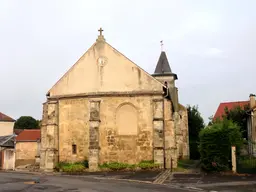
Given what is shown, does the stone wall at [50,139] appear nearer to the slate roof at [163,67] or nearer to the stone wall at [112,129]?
the stone wall at [112,129]

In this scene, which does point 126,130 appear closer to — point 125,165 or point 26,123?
point 125,165

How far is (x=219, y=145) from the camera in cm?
2120

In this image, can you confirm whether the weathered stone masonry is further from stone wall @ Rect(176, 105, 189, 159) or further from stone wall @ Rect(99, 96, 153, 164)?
stone wall @ Rect(176, 105, 189, 159)

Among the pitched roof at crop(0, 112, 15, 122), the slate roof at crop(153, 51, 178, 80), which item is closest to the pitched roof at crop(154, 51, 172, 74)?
the slate roof at crop(153, 51, 178, 80)

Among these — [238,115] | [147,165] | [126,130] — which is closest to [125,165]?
[147,165]

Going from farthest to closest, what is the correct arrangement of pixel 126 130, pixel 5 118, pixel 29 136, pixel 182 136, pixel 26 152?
pixel 5 118 < pixel 182 136 < pixel 29 136 < pixel 26 152 < pixel 126 130

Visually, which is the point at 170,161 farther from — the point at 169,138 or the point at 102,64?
the point at 102,64

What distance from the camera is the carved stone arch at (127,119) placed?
25.7m

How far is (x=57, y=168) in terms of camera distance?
2589 centimetres

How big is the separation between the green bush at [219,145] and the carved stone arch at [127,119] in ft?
19.9

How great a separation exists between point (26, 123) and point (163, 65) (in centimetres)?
4345

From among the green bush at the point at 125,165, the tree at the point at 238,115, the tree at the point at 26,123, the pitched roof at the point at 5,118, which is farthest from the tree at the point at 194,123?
the tree at the point at 26,123

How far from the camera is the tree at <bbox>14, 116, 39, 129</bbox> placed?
233ft

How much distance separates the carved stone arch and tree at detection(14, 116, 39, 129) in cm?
4868
